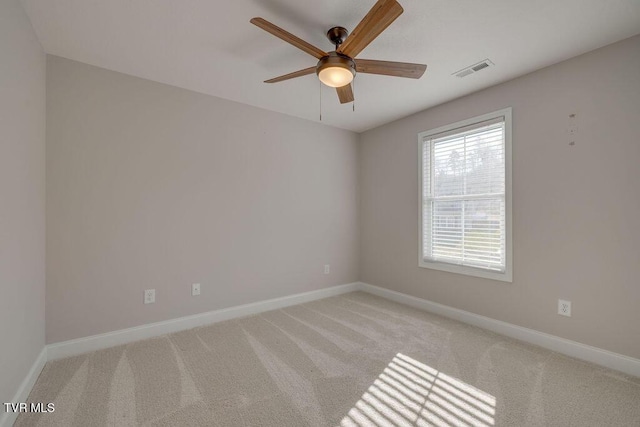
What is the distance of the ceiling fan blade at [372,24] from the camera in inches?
54.2

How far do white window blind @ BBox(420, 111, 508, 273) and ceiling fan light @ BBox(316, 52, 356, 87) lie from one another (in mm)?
1789

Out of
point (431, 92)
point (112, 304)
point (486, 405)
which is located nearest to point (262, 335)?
point (112, 304)

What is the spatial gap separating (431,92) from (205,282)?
3.10m

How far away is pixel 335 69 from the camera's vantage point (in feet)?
5.92

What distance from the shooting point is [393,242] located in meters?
3.82

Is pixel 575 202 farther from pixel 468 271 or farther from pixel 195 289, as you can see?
pixel 195 289

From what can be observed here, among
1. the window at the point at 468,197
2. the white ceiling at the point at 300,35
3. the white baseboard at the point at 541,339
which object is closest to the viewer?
the white ceiling at the point at 300,35

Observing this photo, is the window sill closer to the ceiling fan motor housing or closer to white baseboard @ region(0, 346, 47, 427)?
the ceiling fan motor housing

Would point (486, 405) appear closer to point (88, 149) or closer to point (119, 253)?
point (119, 253)

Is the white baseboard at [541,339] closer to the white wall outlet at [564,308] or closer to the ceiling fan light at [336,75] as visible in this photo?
the white wall outlet at [564,308]

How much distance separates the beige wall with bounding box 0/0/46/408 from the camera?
148 cm

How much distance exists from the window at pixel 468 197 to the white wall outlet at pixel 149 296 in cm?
294

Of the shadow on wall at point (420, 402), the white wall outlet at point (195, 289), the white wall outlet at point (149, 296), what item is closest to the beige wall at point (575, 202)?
the shadow on wall at point (420, 402)

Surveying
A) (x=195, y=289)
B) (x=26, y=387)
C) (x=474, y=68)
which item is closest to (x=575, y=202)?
(x=474, y=68)
